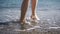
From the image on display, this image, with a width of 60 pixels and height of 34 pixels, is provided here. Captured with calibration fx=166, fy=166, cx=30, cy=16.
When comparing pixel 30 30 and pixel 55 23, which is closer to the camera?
pixel 30 30

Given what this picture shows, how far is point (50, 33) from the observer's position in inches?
66.9

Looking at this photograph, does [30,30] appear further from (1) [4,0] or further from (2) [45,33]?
(1) [4,0]

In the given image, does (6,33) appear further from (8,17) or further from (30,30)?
(8,17)

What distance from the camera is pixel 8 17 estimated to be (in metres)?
2.41

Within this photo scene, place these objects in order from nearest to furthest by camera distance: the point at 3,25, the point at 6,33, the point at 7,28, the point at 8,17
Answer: the point at 6,33 < the point at 7,28 < the point at 3,25 < the point at 8,17

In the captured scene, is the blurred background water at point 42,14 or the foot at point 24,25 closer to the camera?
the foot at point 24,25

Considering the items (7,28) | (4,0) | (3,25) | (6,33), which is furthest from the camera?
(4,0)

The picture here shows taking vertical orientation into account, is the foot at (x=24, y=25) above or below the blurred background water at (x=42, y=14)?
below

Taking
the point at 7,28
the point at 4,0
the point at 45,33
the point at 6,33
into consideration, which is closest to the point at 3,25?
the point at 7,28

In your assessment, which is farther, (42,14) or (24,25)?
(42,14)

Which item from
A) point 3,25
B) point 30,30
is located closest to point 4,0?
point 3,25

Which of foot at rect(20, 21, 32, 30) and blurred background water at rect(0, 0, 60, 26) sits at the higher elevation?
blurred background water at rect(0, 0, 60, 26)

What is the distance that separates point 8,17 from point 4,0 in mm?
2125

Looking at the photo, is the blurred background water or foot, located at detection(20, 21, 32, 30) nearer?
foot, located at detection(20, 21, 32, 30)
